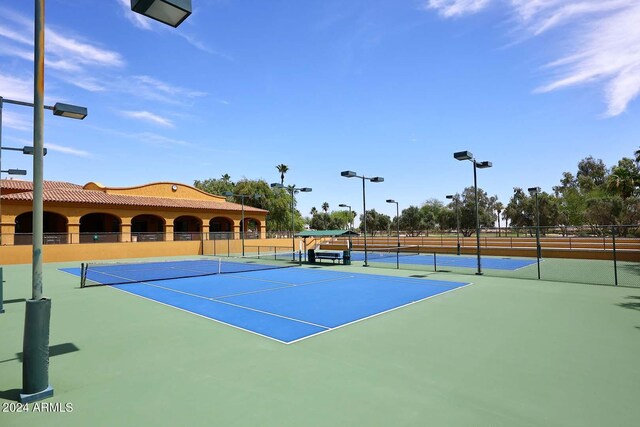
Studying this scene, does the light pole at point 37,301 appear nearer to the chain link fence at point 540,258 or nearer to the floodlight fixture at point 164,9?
the floodlight fixture at point 164,9

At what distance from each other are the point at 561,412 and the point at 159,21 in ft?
23.1

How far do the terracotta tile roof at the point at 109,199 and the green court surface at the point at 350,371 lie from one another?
26.5 m

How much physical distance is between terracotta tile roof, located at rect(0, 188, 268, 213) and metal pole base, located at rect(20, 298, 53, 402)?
32148mm

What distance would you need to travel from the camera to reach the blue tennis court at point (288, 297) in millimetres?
9156

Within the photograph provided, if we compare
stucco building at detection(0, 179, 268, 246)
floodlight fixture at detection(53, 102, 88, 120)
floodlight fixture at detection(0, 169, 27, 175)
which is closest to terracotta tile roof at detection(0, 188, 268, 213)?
stucco building at detection(0, 179, 268, 246)

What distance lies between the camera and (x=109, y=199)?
36375 millimetres

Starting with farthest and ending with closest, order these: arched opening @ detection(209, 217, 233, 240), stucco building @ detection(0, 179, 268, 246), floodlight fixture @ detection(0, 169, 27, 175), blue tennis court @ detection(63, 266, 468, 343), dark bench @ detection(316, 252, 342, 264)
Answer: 1. arched opening @ detection(209, 217, 233, 240)
2. stucco building @ detection(0, 179, 268, 246)
3. dark bench @ detection(316, 252, 342, 264)
4. floodlight fixture @ detection(0, 169, 27, 175)
5. blue tennis court @ detection(63, 266, 468, 343)

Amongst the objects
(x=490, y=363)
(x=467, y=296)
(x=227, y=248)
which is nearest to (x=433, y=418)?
(x=490, y=363)

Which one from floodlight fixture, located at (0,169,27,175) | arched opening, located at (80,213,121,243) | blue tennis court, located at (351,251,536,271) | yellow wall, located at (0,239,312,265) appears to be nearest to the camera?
floodlight fixture, located at (0,169,27,175)

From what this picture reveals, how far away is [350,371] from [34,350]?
4530mm

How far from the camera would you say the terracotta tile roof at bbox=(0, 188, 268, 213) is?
3155cm

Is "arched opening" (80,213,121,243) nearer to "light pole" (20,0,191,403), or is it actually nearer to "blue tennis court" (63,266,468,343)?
"blue tennis court" (63,266,468,343)

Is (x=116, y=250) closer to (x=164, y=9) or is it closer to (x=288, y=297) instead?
(x=288, y=297)

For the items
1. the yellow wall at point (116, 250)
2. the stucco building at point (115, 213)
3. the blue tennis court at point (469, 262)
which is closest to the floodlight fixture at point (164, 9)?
the blue tennis court at point (469, 262)
